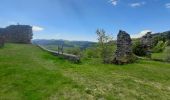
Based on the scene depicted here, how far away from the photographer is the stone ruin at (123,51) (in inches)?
1043

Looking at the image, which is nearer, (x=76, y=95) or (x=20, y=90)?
(x=76, y=95)

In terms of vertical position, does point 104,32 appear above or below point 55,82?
above

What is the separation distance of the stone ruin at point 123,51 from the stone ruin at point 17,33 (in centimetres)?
4662

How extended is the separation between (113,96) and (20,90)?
5.98 metres

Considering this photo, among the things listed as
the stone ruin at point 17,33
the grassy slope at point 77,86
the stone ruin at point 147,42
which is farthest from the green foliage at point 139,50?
the stone ruin at point 17,33

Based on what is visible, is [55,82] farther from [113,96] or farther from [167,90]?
[167,90]

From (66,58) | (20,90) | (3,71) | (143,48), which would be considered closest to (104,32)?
(143,48)

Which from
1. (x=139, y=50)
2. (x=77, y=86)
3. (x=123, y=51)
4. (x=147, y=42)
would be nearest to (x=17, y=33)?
(x=139, y=50)

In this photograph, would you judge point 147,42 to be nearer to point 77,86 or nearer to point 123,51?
point 123,51

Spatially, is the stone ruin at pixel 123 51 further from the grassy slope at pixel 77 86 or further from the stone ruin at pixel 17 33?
the stone ruin at pixel 17 33

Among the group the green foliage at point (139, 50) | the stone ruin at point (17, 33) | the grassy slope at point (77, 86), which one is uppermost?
the stone ruin at point (17, 33)

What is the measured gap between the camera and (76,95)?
43.2 ft

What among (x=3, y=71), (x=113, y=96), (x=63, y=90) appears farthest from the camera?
(x=3, y=71)

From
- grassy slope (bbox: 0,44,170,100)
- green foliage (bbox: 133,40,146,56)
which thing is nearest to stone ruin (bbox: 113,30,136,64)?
grassy slope (bbox: 0,44,170,100)
